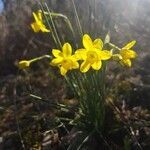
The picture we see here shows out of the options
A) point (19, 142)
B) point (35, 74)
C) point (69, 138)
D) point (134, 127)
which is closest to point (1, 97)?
point (35, 74)

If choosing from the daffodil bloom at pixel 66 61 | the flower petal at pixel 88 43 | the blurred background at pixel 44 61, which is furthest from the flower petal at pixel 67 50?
the blurred background at pixel 44 61

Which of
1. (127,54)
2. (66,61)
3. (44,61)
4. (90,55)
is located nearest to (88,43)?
(90,55)

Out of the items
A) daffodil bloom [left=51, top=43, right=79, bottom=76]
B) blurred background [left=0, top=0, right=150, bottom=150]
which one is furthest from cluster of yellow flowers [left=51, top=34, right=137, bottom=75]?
blurred background [left=0, top=0, right=150, bottom=150]

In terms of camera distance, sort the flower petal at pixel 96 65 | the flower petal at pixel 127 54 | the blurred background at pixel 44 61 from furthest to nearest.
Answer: the blurred background at pixel 44 61
the flower petal at pixel 127 54
the flower petal at pixel 96 65

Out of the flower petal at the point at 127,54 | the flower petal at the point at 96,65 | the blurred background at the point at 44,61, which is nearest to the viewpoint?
the flower petal at the point at 96,65

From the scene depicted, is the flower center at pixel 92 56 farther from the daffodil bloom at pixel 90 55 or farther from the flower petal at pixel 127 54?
the flower petal at pixel 127 54

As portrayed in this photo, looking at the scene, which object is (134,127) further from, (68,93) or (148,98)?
(68,93)
